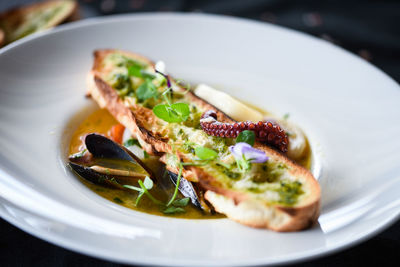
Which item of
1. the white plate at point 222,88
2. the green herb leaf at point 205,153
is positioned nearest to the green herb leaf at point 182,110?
the green herb leaf at point 205,153

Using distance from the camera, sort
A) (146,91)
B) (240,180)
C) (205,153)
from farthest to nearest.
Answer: (146,91), (205,153), (240,180)

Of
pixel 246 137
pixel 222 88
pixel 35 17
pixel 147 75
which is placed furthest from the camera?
pixel 35 17

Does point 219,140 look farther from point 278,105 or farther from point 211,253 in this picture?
point 278,105

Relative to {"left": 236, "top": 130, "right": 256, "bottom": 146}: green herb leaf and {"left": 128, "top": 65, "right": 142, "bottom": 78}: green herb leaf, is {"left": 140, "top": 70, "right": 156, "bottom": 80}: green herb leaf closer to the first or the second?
{"left": 128, "top": 65, "right": 142, "bottom": 78}: green herb leaf

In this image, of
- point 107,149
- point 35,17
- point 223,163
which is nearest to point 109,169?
point 107,149

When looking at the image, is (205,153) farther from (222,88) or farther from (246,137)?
(222,88)

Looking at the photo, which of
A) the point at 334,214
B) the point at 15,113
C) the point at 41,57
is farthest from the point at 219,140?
the point at 41,57

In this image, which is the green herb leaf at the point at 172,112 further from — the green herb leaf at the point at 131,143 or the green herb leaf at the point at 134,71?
the green herb leaf at the point at 134,71
